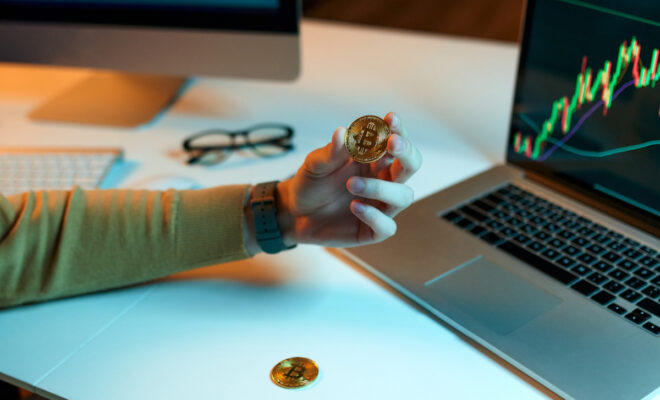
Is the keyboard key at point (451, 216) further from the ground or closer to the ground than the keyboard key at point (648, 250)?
closer to the ground

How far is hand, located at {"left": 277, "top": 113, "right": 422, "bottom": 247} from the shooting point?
2.11 ft

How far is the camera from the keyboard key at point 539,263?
2.36 ft

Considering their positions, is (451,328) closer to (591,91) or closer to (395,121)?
(395,121)

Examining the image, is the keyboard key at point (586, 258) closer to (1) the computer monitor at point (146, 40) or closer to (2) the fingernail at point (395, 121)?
(2) the fingernail at point (395, 121)

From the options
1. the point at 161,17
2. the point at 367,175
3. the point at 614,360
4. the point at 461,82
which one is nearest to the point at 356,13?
the point at 461,82

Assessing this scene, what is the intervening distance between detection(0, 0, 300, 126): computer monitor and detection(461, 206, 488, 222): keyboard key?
378mm

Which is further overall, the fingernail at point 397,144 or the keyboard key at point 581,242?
the keyboard key at point 581,242

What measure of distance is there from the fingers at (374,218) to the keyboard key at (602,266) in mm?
249

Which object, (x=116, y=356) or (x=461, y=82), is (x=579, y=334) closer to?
(x=116, y=356)

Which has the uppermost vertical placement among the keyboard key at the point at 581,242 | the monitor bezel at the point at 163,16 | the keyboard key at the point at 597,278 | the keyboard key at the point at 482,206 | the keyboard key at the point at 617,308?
the monitor bezel at the point at 163,16

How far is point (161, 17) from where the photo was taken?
1056 mm

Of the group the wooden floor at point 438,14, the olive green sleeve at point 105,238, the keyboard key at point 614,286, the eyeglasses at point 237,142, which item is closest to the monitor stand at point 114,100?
the eyeglasses at point 237,142

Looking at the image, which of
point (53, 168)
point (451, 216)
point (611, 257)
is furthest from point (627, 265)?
point (53, 168)

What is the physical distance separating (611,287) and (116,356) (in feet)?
1.79
